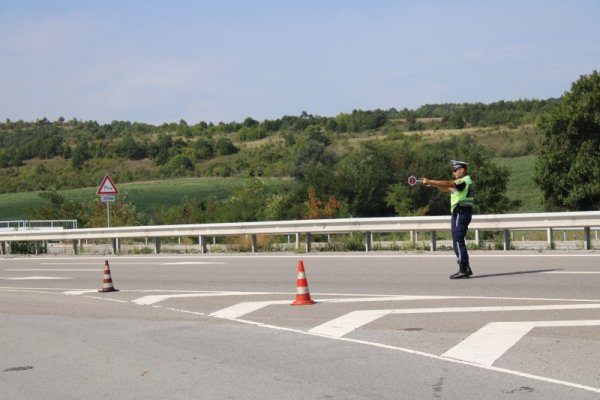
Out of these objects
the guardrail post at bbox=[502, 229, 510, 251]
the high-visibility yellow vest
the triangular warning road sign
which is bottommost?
the guardrail post at bbox=[502, 229, 510, 251]

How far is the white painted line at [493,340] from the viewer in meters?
8.56

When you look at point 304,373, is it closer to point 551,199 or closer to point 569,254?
point 569,254

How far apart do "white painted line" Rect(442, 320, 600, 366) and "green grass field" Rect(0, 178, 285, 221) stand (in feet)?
230

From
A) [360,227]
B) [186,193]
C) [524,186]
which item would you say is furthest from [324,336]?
[186,193]

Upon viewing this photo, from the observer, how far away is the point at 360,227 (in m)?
23.7

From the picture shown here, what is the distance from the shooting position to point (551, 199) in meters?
56.0

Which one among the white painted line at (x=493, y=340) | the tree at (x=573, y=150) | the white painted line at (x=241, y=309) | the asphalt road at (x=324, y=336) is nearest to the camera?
the asphalt road at (x=324, y=336)

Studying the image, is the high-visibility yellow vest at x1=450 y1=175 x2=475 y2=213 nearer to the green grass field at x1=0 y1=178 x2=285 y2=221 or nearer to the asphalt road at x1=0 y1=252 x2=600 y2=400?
the asphalt road at x1=0 y1=252 x2=600 y2=400

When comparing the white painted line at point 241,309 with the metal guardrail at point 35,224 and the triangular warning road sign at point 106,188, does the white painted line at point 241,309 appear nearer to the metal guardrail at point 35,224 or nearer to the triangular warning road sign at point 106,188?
the triangular warning road sign at point 106,188

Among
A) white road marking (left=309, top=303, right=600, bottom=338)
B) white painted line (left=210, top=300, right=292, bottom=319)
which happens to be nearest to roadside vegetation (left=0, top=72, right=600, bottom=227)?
white painted line (left=210, top=300, right=292, bottom=319)

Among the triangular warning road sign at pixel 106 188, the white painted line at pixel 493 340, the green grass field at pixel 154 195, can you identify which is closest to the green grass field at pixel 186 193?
the green grass field at pixel 154 195

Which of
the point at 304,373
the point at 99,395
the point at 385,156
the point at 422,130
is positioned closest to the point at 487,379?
the point at 304,373

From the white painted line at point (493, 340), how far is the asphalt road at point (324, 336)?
0.02 metres

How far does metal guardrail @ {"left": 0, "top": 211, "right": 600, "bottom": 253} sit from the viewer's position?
20533mm
